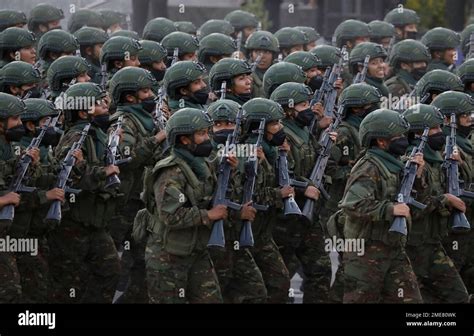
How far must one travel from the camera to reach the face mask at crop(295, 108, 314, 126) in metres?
15.3

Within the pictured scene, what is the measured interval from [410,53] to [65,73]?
13.3 feet

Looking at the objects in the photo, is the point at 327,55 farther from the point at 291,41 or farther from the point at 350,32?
the point at 350,32

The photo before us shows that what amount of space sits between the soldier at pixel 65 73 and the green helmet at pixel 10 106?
188 centimetres

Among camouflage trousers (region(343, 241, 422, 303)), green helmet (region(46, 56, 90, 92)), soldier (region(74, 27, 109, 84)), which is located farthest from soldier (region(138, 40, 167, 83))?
camouflage trousers (region(343, 241, 422, 303))

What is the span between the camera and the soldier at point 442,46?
1919 cm

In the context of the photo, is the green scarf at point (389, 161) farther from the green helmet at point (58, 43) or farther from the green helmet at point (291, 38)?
the green helmet at point (291, 38)

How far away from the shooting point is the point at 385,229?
45.0 ft

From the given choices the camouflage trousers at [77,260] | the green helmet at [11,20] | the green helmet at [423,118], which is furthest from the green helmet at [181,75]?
the green helmet at [11,20]

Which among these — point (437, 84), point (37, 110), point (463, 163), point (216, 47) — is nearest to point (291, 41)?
point (216, 47)
